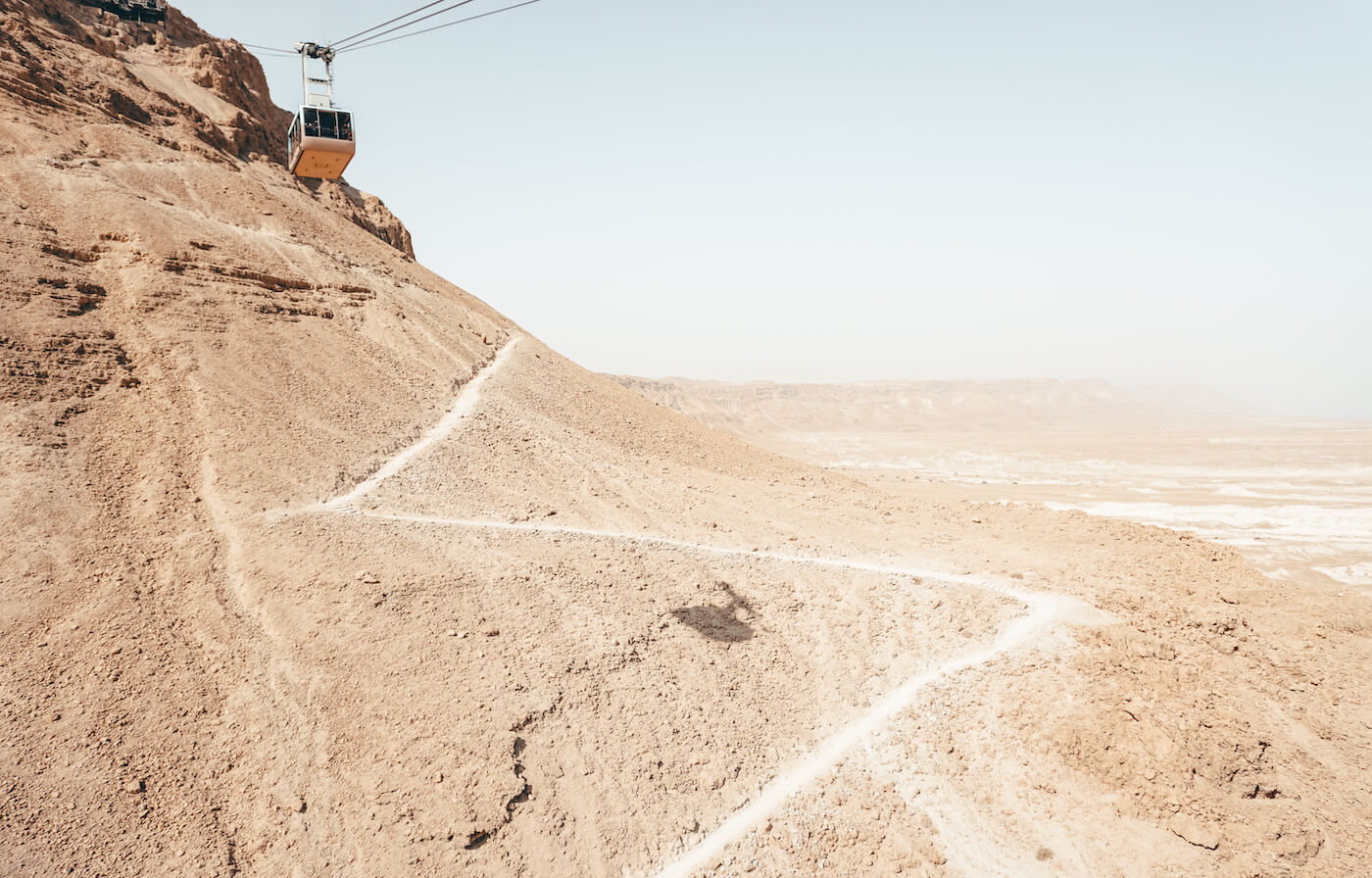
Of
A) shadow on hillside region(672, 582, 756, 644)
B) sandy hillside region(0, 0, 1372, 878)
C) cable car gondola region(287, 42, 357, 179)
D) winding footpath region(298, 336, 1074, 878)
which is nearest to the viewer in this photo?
sandy hillside region(0, 0, 1372, 878)

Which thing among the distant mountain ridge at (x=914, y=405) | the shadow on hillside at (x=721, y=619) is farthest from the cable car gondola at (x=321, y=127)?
the distant mountain ridge at (x=914, y=405)

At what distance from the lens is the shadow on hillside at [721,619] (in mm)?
12234

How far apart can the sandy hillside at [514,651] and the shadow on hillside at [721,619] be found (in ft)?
0.24

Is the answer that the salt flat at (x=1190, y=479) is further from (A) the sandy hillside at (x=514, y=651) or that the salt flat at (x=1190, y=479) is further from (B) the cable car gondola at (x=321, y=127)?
(B) the cable car gondola at (x=321, y=127)

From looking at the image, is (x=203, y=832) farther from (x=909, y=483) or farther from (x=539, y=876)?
(x=909, y=483)

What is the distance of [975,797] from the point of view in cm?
974

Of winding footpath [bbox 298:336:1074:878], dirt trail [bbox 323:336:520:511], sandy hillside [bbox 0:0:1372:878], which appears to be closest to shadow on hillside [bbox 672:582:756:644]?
sandy hillside [bbox 0:0:1372:878]

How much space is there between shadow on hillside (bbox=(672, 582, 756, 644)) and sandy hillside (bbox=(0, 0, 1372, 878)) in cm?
7

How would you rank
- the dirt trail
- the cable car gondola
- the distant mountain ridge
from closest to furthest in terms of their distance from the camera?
the dirt trail
the cable car gondola
the distant mountain ridge

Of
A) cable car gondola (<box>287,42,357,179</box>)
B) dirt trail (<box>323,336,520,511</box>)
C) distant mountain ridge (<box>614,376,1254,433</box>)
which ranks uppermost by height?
cable car gondola (<box>287,42,357,179</box>)

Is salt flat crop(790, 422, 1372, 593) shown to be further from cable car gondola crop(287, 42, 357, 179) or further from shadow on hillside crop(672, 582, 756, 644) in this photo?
cable car gondola crop(287, 42, 357, 179)

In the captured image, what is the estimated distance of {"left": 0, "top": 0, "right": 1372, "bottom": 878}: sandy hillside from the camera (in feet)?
27.5

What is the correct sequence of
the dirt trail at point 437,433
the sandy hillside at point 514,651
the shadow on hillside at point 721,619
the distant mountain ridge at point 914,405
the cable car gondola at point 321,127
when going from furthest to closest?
the distant mountain ridge at point 914,405
the cable car gondola at point 321,127
the dirt trail at point 437,433
the shadow on hillside at point 721,619
the sandy hillside at point 514,651

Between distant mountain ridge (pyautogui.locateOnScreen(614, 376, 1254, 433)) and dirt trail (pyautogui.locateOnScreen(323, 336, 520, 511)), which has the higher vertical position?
dirt trail (pyautogui.locateOnScreen(323, 336, 520, 511))
